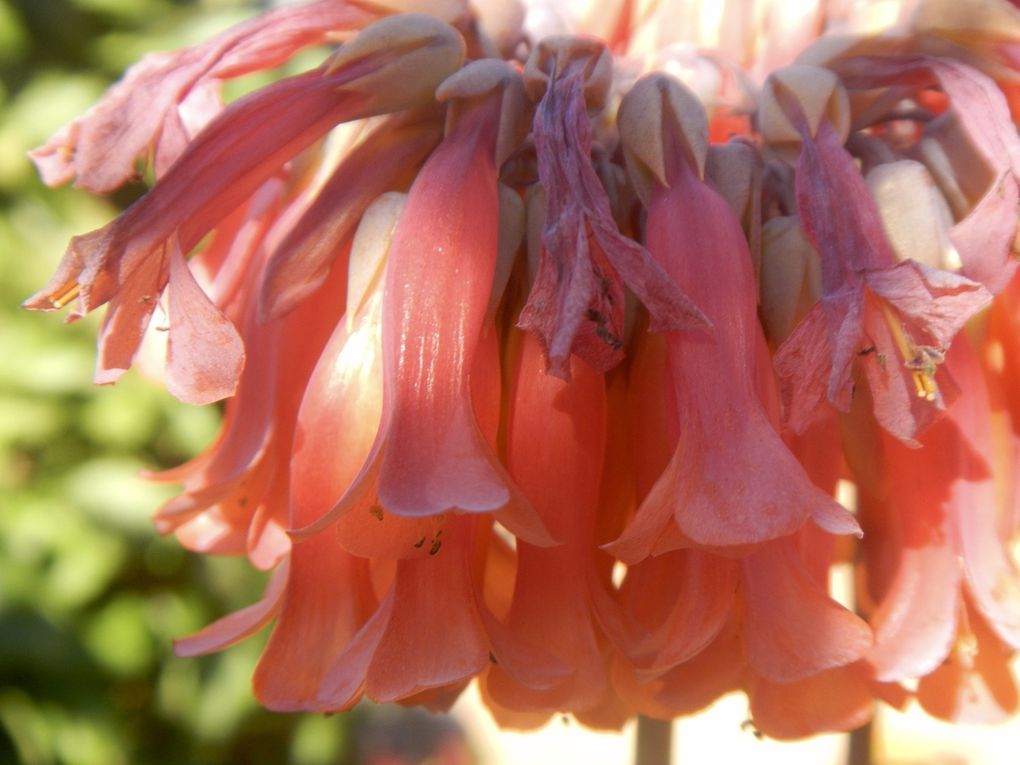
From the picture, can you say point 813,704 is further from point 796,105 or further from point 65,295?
point 65,295

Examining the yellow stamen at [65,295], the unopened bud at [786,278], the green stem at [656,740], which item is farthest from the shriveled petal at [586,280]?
the green stem at [656,740]

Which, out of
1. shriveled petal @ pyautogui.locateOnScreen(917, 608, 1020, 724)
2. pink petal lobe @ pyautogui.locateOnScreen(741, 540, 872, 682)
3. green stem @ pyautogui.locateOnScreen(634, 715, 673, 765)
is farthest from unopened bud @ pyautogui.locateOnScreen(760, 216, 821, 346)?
green stem @ pyautogui.locateOnScreen(634, 715, 673, 765)

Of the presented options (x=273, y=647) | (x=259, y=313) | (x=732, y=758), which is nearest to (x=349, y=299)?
(x=259, y=313)

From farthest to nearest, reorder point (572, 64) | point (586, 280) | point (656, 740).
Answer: point (656, 740) → point (572, 64) → point (586, 280)

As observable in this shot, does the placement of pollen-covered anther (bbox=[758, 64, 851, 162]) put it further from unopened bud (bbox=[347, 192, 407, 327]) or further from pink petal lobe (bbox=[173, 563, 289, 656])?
pink petal lobe (bbox=[173, 563, 289, 656])

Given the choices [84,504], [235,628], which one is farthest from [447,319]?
[84,504]
